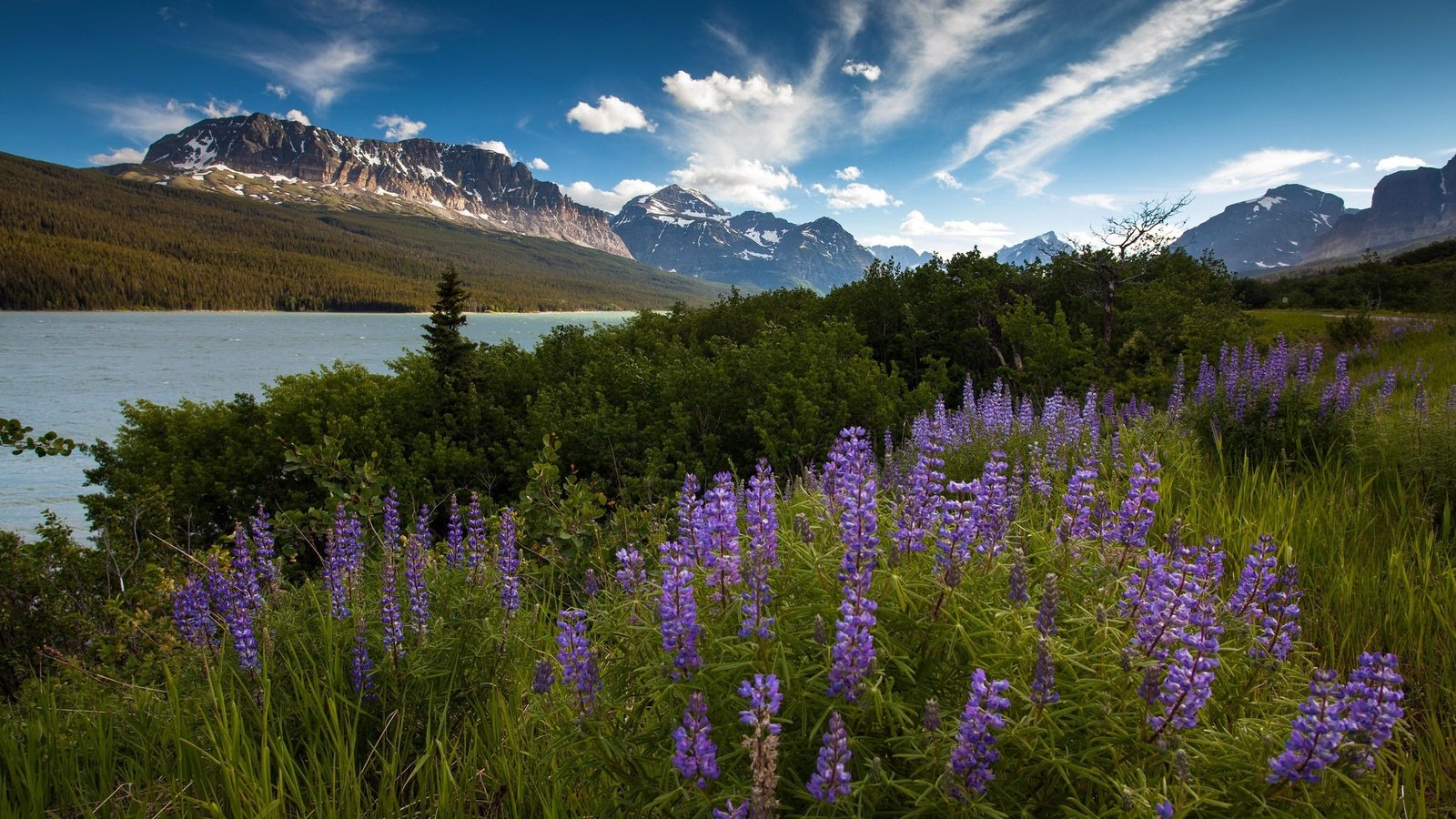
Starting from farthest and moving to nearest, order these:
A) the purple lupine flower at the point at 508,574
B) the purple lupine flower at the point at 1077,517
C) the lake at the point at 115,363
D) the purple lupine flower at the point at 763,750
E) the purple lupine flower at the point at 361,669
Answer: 1. the lake at the point at 115,363
2. the purple lupine flower at the point at 508,574
3. the purple lupine flower at the point at 361,669
4. the purple lupine flower at the point at 1077,517
5. the purple lupine flower at the point at 763,750

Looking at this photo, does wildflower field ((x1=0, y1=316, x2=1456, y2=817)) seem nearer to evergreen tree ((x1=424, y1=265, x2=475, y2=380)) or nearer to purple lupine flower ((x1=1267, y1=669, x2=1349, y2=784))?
purple lupine flower ((x1=1267, y1=669, x2=1349, y2=784))

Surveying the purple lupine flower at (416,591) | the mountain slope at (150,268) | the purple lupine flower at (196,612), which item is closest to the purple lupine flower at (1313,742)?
the purple lupine flower at (416,591)

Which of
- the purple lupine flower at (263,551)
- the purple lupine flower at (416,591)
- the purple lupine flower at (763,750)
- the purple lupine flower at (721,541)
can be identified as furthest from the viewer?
the purple lupine flower at (263,551)

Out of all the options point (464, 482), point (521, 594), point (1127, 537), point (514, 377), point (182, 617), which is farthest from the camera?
point (514, 377)

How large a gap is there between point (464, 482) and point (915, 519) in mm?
18694

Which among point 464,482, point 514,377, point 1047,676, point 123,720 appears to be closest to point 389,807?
point 123,720

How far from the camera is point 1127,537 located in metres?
2.37

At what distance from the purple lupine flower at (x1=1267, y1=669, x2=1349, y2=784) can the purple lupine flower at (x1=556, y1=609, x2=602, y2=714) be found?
1847mm

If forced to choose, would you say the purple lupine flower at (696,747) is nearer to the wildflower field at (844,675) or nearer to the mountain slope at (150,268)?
the wildflower field at (844,675)

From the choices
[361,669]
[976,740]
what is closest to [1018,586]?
[976,740]

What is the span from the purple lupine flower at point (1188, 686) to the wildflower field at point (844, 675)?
1 cm

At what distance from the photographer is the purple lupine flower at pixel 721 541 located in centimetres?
215

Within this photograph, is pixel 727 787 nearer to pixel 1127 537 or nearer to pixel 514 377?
pixel 1127 537

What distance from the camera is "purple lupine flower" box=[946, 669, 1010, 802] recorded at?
148 centimetres
